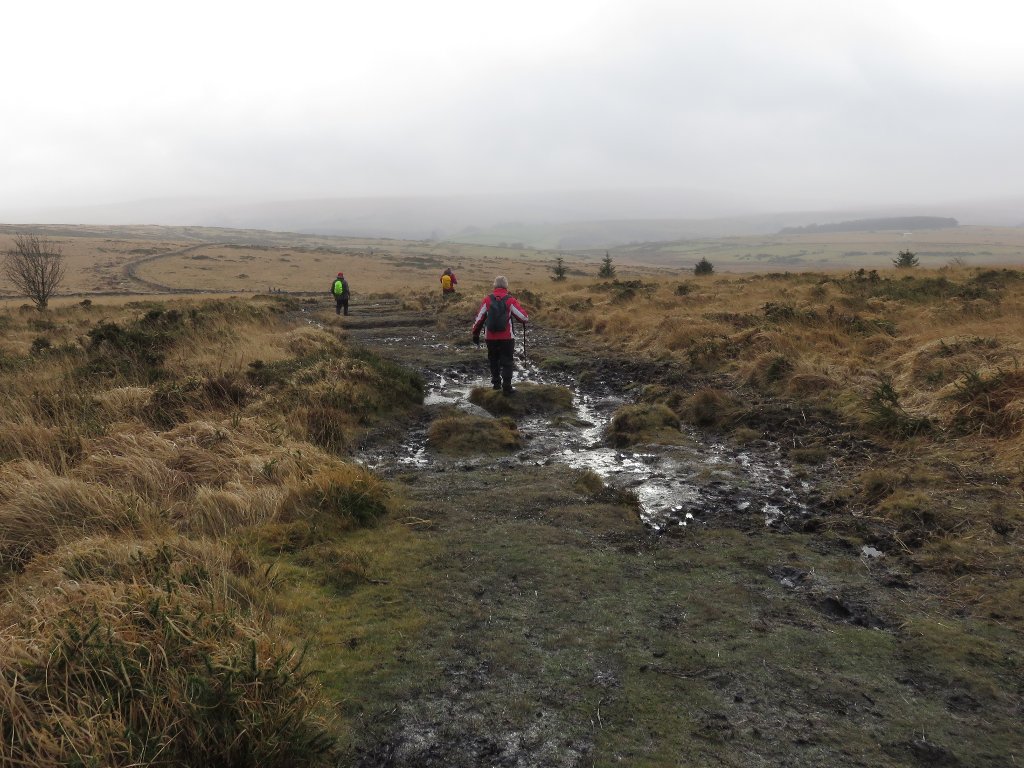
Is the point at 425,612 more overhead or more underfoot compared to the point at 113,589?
more underfoot

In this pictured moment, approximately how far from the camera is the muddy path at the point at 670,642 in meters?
2.92

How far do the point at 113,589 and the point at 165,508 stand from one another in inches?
79.1

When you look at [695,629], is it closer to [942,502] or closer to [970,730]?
[970,730]

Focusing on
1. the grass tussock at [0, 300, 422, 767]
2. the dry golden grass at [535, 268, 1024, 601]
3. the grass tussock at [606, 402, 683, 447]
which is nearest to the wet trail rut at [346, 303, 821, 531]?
the grass tussock at [606, 402, 683, 447]

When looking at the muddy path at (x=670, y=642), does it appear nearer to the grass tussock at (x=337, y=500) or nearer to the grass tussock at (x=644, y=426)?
the grass tussock at (x=337, y=500)

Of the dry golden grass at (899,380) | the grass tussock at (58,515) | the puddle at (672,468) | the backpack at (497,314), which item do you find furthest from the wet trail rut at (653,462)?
the grass tussock at (58,515)

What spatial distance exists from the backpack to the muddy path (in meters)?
4.51

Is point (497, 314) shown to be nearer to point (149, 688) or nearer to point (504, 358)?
point (504, 358)

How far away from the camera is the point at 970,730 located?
2.95 metres

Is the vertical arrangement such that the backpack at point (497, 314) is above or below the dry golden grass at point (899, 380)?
above

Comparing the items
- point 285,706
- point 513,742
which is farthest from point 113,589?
point 513,742

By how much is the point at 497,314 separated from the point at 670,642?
312 inches

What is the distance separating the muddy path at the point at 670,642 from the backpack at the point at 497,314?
4.51 m

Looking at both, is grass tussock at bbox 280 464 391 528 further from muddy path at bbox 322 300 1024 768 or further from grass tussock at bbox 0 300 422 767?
muddy path at bbox 322 300 1024 768
